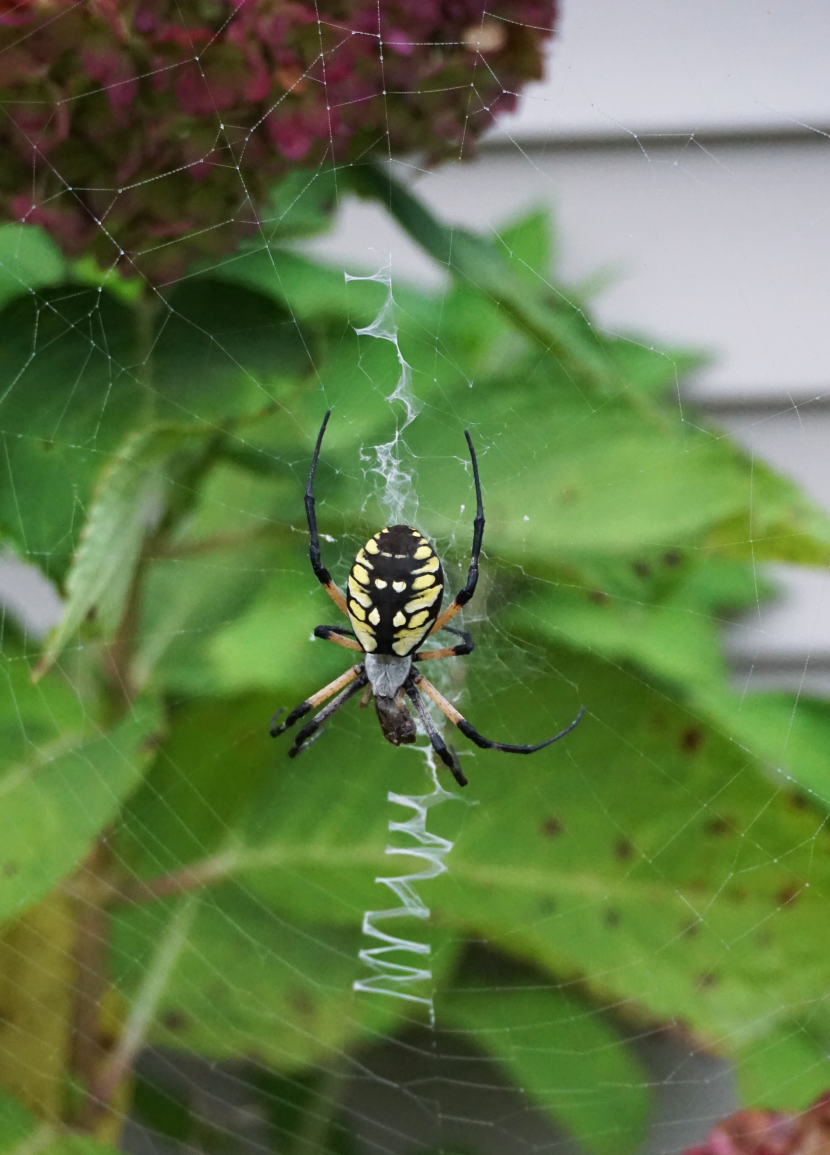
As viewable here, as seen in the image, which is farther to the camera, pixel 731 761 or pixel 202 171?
pixel 731 761

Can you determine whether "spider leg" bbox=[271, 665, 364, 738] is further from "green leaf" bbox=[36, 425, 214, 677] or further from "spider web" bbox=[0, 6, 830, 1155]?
"green leaf" bbox=[36, 425, 214, 677]

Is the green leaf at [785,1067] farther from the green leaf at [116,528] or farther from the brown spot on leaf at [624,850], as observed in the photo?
the green leaf at [116,528]

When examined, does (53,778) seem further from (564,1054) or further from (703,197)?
(703,197)

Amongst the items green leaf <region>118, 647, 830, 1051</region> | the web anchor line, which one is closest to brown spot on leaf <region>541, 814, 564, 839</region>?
green leaf <region>118, 647, 830, 1051</region>

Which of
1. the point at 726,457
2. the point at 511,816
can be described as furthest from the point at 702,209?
the point at 511,816

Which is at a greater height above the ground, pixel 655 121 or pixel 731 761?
pixel 655 121

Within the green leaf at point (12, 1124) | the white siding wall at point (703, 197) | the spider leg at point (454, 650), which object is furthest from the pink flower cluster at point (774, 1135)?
the white siding wall at point (703, 197)

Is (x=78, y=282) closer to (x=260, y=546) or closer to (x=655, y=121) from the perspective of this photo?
(x=260, y=546)
